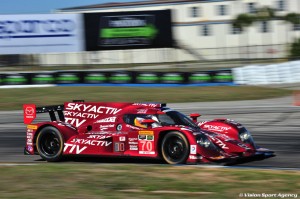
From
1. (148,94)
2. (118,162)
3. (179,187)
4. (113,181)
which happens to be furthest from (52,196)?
(148,94)

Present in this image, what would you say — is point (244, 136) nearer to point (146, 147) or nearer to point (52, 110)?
point (146, 147)

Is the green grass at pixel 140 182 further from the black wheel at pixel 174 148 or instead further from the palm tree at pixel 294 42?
the palm tree at pixel 294 42

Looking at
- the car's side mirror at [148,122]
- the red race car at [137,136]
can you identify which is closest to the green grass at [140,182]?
the red race car at [137,136]

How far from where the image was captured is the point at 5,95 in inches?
1005

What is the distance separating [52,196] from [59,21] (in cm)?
2941

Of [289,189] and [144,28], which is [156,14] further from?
[289,189]

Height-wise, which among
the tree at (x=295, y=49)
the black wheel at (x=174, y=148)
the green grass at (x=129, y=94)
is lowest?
A: the black wheel at (x=174, y=148)

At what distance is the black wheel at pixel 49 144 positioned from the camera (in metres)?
9.82

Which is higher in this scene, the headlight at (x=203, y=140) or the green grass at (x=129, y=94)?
the green grass at (x=129, y=94)

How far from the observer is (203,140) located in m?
8.61

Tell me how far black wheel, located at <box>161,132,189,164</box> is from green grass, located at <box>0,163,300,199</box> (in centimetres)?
53

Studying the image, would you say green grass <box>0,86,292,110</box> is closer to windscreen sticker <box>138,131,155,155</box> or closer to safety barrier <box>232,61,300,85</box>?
safety barrier <box>232,61,300,85</box>

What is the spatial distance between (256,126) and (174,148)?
6646 mm

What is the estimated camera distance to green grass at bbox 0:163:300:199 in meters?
6.33
